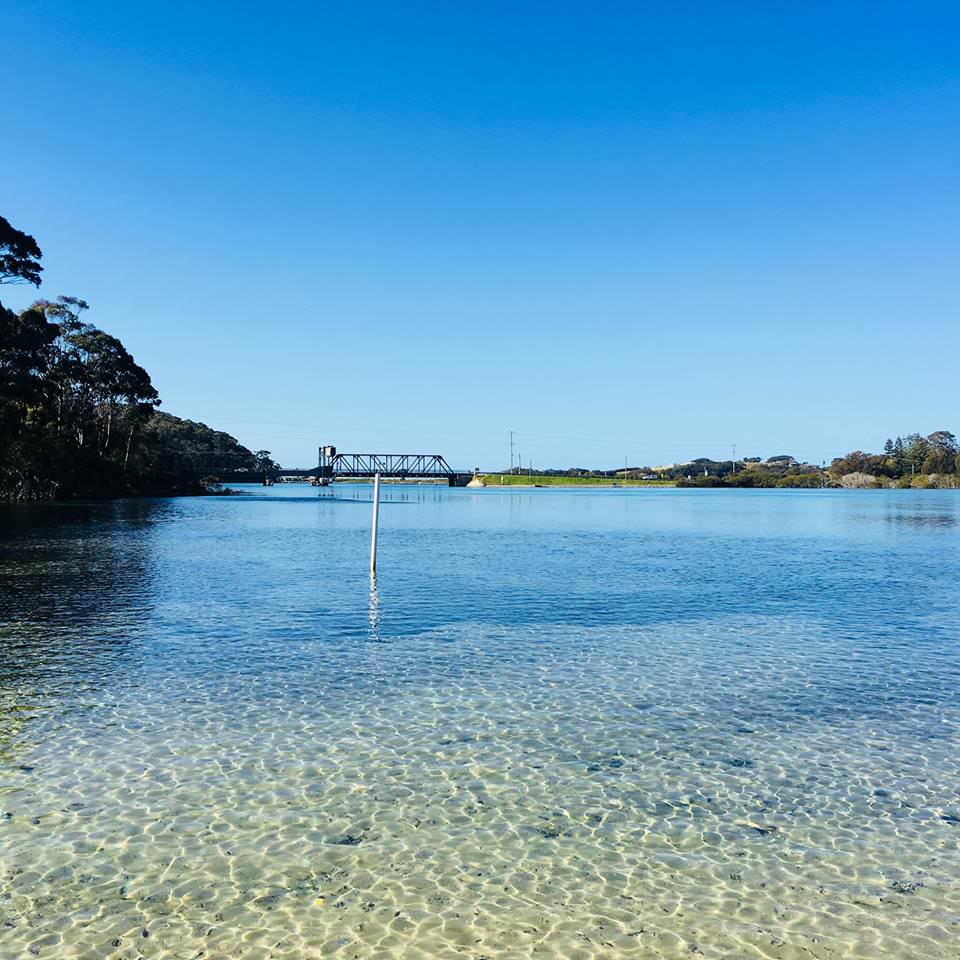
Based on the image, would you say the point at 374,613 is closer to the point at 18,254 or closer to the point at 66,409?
the point at 18,254

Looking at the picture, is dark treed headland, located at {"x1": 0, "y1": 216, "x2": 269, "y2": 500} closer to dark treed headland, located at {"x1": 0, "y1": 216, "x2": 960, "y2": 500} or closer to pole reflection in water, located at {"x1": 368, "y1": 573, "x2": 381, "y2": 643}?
dark treed headland, located at {"x1": 0, "y1": 216, "x2": 960, "y2": 500}

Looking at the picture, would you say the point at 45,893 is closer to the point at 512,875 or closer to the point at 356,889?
the point at 356,889

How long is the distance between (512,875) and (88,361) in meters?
84.7

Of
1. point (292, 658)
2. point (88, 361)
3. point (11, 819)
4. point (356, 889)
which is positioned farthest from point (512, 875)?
point (88, 361)

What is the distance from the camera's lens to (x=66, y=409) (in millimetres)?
78500

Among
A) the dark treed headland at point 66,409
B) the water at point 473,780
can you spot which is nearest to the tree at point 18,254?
the dark treed headland at point 66,409

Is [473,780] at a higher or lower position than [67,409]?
lower

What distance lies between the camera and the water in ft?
18.9

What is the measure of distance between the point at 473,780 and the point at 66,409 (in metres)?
83.0

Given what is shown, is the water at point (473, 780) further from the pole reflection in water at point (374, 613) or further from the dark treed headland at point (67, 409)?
the dark treed headland at point (67, 409)

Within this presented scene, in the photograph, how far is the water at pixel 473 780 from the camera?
18.9 ft

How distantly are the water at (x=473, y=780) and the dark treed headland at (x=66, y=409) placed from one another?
137ft

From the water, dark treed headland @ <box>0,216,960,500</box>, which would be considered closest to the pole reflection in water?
the water

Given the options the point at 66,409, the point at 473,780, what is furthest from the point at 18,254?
the point at 473,780
